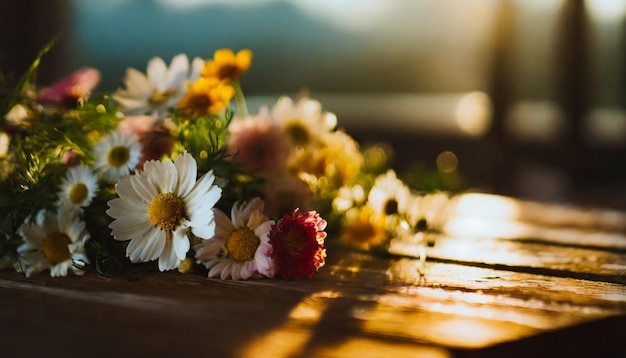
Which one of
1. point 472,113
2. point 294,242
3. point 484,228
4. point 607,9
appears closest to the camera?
point 294,242

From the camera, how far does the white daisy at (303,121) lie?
1063 millimetres

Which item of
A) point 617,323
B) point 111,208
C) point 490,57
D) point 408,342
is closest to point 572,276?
point 617,323

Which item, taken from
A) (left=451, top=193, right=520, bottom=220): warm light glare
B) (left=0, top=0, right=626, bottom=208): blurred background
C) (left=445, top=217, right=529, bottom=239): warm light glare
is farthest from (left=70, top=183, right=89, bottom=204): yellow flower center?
(left=0, top=0, right=626, bottom=208): blurred background

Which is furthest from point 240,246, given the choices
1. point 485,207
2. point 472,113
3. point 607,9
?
point 472,113

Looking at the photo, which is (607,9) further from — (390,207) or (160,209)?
(160,209)

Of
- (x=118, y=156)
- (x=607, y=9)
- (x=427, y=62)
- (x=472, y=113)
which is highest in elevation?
(x=607, y=9)

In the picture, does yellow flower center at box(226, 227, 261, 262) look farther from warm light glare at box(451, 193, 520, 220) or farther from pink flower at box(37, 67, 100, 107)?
warm light glare at box(451, 193, 520, 220)

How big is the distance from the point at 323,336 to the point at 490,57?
10.6 ft

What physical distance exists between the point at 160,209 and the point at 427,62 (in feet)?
11.0

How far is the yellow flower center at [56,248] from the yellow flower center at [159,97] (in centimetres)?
21

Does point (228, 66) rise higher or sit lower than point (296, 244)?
higher

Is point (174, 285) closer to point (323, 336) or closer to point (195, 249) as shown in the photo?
point (195, 249)

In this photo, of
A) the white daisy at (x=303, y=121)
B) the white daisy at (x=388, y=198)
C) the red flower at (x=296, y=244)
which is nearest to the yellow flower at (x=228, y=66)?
the white daisy at (x=303, y=121)

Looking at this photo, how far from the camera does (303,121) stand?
42.1 inches
